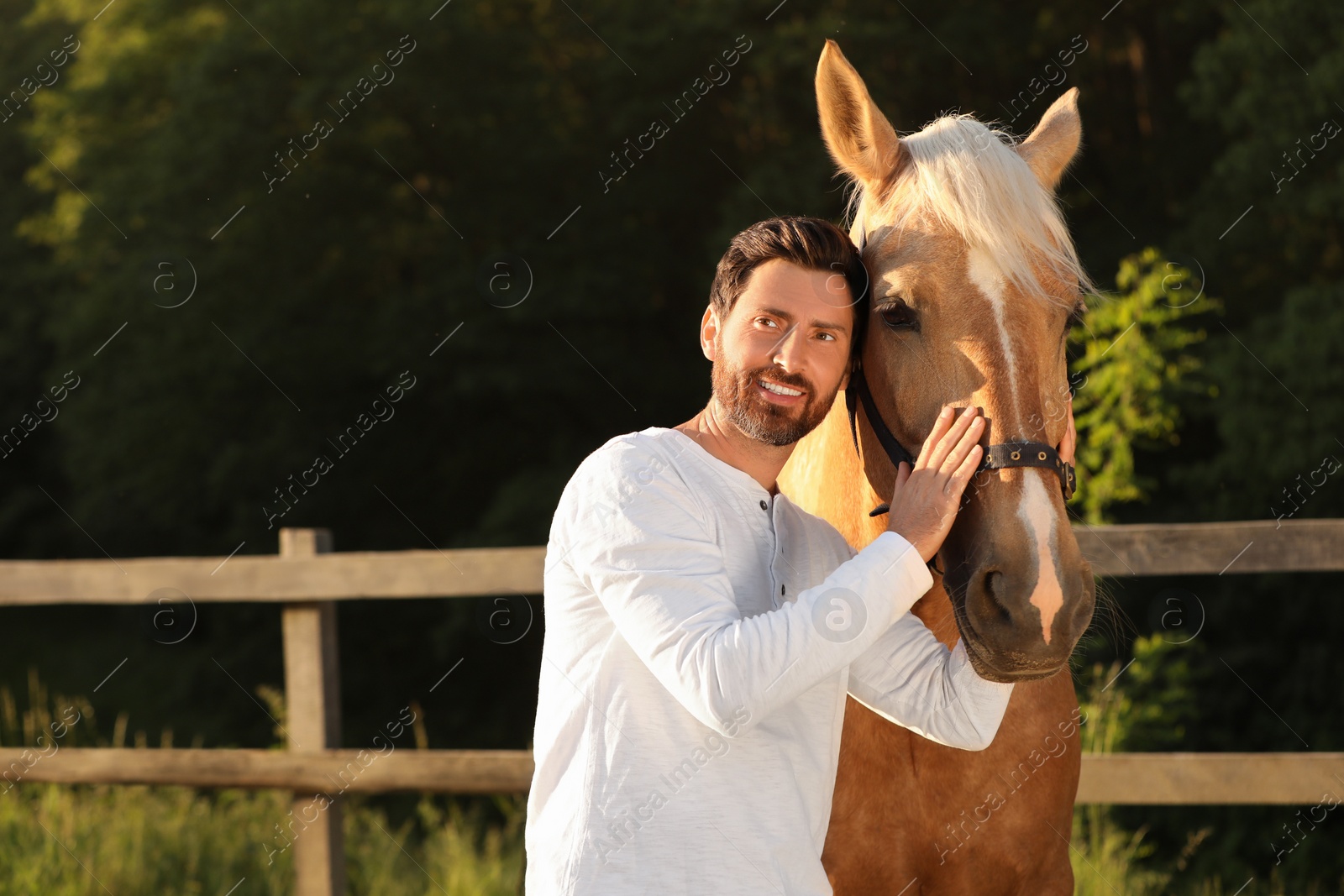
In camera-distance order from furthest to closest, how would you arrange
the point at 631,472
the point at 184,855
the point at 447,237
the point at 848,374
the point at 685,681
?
the point at 447,237 → the point at 184,855 → the point at 848,374 → the point at 631,472 → the point at 685,681

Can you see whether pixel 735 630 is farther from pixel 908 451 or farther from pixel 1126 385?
pixel 1126 385

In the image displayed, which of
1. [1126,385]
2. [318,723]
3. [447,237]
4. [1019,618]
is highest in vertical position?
[447,237]

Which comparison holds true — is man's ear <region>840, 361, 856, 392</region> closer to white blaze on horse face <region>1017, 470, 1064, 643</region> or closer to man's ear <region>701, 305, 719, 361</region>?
man's ear <region>701, 305, 719, 361</region>

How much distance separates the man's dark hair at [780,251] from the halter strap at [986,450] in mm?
165

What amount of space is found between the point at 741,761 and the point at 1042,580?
0.47 metres

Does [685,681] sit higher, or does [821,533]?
[821,533]

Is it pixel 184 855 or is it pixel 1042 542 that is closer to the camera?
pixel 1042 542

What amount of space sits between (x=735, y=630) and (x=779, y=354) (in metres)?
0.44

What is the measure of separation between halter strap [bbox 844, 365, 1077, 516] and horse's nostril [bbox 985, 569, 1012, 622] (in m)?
0.15

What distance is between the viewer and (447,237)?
1276cm

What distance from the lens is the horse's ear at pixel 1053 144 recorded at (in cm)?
230

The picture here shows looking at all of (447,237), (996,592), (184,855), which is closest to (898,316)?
(996,592)

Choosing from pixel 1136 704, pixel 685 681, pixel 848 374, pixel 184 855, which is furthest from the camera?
pixel 1136 704

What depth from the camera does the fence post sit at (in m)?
3.87
